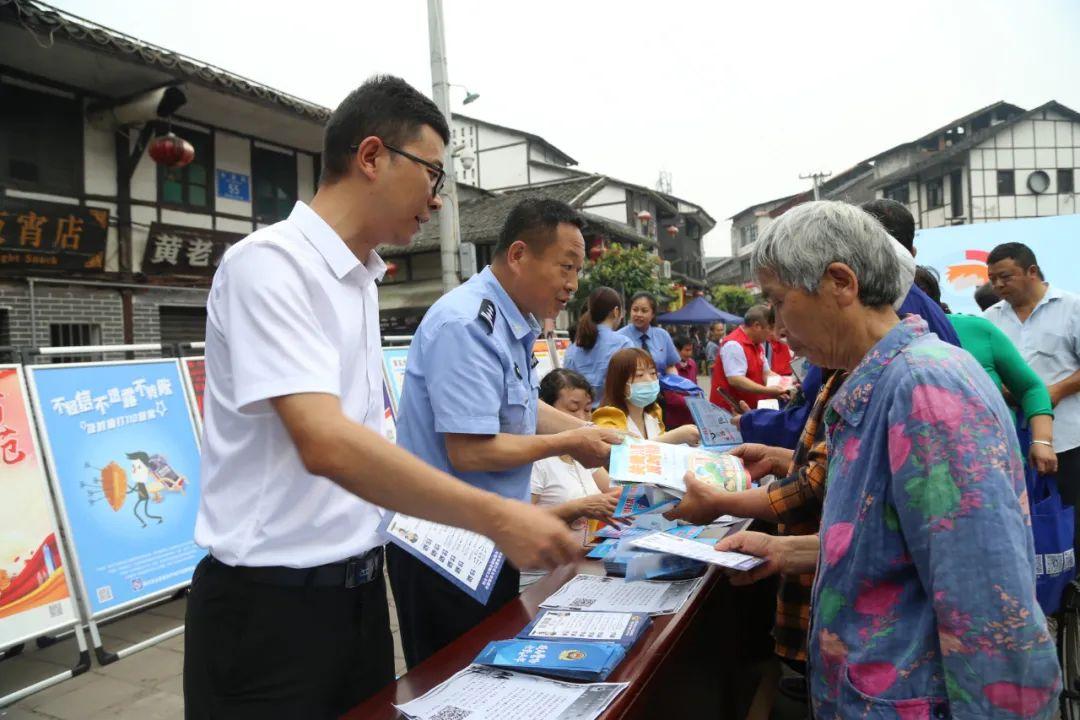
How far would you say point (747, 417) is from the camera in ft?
9.62

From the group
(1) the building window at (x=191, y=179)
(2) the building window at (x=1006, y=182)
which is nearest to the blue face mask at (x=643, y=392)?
(1) the building window at (x=191, y=179)

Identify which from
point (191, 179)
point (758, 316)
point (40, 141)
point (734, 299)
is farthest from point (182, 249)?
point (734, 299)

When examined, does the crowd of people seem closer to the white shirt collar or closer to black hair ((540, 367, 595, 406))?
the white shirt collar

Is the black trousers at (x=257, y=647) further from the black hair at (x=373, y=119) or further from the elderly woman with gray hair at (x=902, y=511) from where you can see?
Answer: the elderly woman with gray hair at (x=902, y=511)

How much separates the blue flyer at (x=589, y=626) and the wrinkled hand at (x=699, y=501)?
40cm

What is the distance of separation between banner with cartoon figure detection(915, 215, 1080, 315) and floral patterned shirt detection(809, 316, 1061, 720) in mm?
5687

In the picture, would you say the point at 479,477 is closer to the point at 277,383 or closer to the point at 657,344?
the point at 277,383

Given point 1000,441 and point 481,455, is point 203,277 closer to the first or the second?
point 481,455

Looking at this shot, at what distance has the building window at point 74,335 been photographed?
8391mm

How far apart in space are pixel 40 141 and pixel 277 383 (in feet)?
29.9

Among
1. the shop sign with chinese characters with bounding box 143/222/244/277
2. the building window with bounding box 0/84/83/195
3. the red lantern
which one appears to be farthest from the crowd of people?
the shop sign with chinese characters with bounding box 143/222/244/277

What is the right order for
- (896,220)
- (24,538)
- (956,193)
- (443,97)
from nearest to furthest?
(896,220), (24,538), (443,97), (956,193)

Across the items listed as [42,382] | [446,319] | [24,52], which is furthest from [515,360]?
[24,52]

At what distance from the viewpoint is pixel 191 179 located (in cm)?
997
